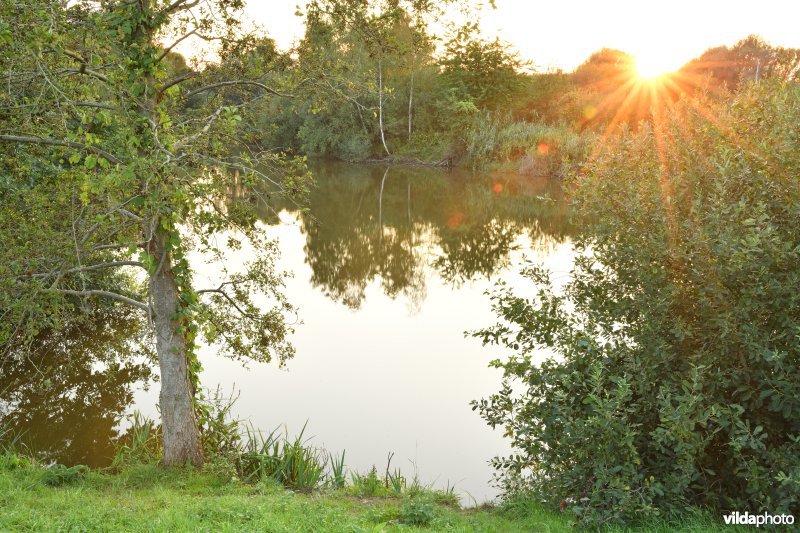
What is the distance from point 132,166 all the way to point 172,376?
402 centimetres

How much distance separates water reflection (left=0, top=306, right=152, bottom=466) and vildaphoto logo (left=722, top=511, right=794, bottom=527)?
8.06 meters

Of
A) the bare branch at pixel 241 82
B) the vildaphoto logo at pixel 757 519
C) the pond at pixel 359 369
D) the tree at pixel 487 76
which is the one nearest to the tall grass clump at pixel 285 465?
the pond at pixel 359 369

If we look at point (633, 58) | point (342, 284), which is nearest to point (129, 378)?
point (342, 284)

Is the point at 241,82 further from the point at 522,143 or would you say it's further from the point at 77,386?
the point at 522,143

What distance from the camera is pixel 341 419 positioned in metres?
11.5

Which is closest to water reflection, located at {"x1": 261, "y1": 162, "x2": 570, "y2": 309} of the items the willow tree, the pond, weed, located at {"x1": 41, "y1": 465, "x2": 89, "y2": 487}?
the pond

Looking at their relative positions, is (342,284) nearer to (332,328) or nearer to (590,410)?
(332,328)

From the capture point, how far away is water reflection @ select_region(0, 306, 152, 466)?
10516 millimetres

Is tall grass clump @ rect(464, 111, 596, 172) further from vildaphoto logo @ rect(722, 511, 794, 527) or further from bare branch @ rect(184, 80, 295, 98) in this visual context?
vildaphoto logo @ rect(722, 511, 794, 527)

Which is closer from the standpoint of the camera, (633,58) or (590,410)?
(590,410)

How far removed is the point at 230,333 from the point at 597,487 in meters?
5.69

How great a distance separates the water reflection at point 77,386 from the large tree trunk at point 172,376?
1306 millimetres

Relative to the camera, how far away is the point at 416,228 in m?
27.5

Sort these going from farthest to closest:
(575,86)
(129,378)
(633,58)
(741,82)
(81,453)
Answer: (633,58) → (575,86) → (129,378) → (81,453) → (741,82)
